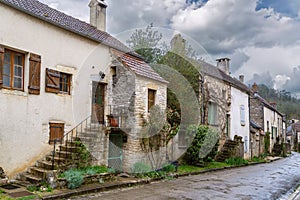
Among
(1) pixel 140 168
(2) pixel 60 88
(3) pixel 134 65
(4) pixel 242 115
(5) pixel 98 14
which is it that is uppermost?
(5) pixel 98 14

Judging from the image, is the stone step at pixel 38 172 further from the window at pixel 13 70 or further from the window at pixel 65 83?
the window at pixel 65 83

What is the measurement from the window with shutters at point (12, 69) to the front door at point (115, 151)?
14.9ft

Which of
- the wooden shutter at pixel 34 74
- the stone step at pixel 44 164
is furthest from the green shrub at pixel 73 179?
the wooden shutter at pixel 34 74

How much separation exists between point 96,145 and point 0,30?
17.3ft

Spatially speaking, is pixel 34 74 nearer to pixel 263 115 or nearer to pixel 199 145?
pixel 199 145

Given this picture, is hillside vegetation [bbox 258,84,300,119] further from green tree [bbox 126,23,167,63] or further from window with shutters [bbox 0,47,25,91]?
window with shutters [bbox 0,47,25,91]

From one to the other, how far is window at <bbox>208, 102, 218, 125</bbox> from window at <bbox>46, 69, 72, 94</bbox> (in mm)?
11535

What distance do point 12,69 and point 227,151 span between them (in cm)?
1577

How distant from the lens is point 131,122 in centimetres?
1183

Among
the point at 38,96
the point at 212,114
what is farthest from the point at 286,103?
the point at 38,96

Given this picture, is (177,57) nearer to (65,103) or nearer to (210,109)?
(210,109)

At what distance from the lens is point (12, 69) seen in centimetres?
933

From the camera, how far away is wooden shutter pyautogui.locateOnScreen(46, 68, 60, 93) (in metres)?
10.2

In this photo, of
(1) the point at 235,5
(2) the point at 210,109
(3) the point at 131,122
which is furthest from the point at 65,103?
(2) the point at 210,109
